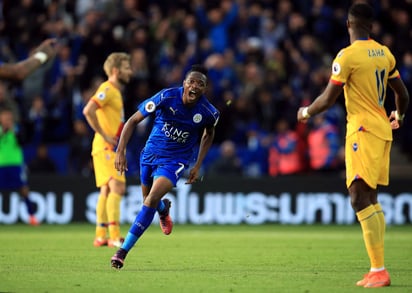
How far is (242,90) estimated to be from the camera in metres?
21.1

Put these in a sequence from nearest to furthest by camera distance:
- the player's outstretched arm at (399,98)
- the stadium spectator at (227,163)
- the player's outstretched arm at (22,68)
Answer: the player's outstretched arm at (22,68) < the player's outstretched arm at (399,98) < the stadium spectator at (227,163)

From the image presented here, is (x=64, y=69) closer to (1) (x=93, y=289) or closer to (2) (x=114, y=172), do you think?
(2) (x=114, y=172)

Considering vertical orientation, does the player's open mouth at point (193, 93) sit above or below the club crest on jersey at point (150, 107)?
above

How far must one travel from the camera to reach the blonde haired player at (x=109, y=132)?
1326cm

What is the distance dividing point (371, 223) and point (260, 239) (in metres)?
6.72

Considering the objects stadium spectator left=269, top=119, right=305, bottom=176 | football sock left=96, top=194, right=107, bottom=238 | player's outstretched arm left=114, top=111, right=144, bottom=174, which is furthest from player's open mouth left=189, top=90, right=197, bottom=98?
stadium spectator left=269, top=119, right=305, bottom=176

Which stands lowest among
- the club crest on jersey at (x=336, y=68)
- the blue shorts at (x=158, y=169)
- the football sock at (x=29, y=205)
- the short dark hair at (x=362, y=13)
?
the football sock at (x=29, y=205)

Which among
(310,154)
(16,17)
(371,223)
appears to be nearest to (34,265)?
(371,223)

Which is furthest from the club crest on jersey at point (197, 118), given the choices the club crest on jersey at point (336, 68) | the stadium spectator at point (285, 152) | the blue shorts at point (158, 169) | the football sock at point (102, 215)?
the stadium spectator at point (285, 152)

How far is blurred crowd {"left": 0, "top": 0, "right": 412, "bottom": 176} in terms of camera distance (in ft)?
66.1

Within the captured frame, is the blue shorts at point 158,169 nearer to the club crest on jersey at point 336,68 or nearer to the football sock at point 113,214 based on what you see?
the football sock at point 113,214

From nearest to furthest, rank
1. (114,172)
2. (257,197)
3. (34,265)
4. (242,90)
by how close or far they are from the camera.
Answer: (34,265) < (114,172) < (257,197) < (242,90)

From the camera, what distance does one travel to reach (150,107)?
1030 cm

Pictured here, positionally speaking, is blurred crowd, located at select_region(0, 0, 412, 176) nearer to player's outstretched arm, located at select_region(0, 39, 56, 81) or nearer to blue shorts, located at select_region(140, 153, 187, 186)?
blue shorts, located at select_region(140, 153, 187, 186)
